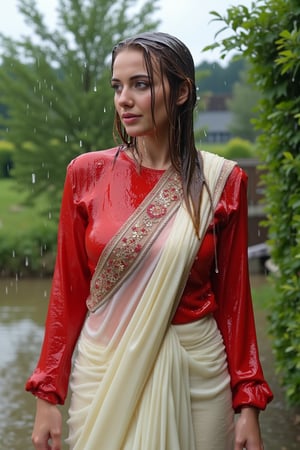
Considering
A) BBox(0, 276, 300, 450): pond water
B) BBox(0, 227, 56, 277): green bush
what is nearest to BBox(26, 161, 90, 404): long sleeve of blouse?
BBox(0, 276, 300, 450): pond water

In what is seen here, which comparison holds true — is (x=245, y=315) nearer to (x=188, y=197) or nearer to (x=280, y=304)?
(x=188, y=197)

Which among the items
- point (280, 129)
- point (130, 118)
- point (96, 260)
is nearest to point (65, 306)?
point (96, 260)

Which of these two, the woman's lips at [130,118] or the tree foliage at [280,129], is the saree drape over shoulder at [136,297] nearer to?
the woman's lips at [130,118]

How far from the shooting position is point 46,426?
2.48m

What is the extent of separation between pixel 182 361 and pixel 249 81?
3841 millimetres

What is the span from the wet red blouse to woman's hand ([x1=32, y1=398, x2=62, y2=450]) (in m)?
0.03

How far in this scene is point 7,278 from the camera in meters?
16.5

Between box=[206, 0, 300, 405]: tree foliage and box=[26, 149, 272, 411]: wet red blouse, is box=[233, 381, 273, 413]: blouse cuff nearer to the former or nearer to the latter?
box=[26, 149, 272, 411]: wet red blouse

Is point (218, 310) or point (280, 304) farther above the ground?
point (218, 310)

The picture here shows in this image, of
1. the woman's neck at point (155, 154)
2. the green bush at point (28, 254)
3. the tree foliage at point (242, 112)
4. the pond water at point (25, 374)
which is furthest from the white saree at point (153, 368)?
the tree foliage at point (242, 112)

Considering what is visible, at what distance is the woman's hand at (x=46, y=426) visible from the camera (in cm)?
248

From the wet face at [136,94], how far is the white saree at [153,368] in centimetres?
25

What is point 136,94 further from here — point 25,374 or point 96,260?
point 25,374

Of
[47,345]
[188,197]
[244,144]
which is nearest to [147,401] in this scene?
[47,345]
